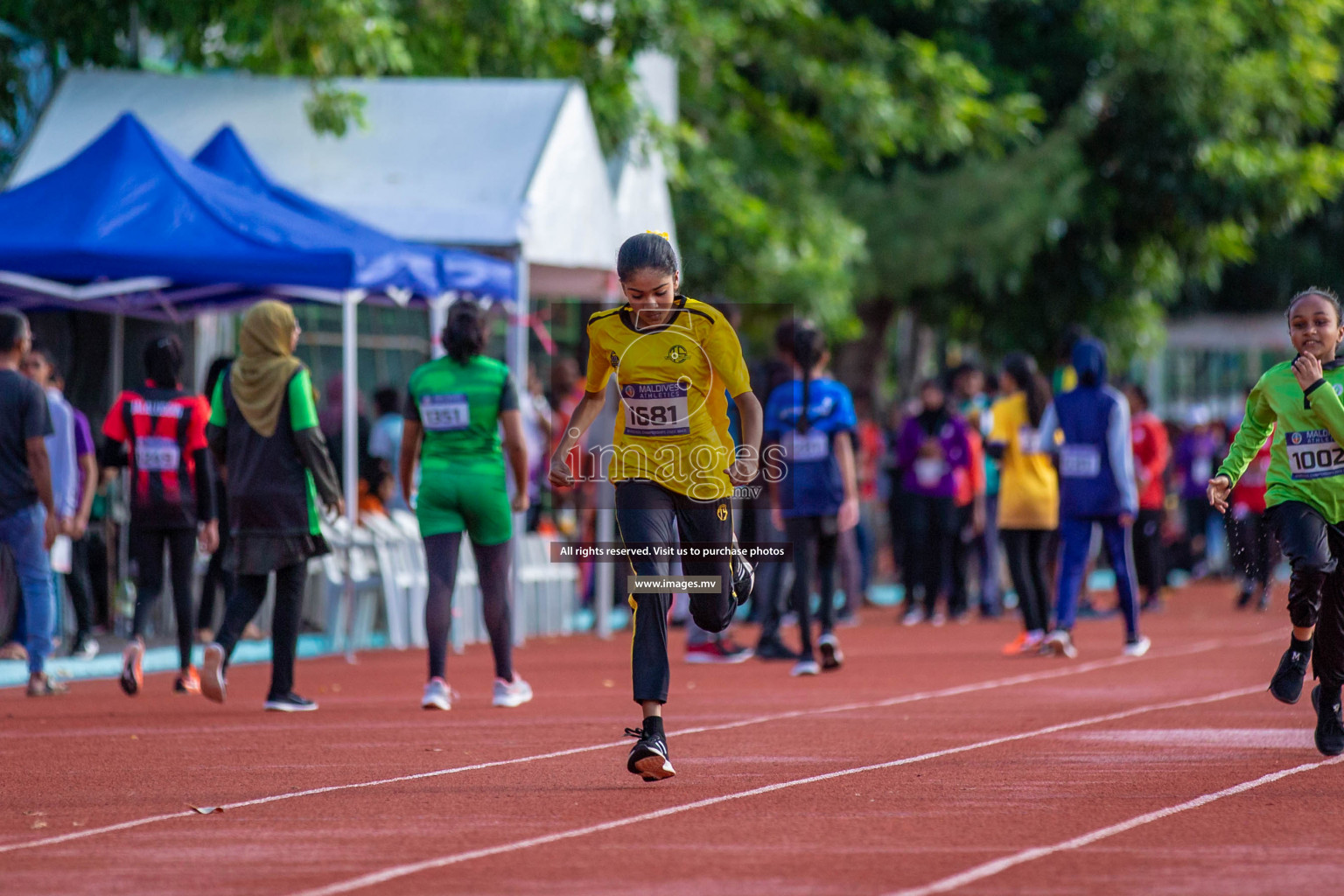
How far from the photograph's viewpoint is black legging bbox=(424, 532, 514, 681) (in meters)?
10.9

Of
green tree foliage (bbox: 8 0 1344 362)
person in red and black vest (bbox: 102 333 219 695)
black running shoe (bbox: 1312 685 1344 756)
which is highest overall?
green tree foliage (bbox: 8 0 1344 362)

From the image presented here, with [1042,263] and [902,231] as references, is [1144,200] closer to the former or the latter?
[1042,263]

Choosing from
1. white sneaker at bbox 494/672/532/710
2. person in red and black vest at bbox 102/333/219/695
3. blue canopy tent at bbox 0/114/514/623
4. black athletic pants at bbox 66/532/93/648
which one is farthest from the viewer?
black athletic pants at bbox 66/532/93/648

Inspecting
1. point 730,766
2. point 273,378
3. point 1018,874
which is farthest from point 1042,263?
point 1018,874

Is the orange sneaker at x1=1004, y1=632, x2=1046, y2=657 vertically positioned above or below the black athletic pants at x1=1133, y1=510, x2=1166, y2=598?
below

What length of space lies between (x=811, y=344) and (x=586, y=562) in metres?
7.06

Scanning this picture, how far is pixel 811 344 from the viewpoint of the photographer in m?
13.1

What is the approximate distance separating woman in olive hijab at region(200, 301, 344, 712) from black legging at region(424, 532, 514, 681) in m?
0.58

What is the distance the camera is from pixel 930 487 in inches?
748

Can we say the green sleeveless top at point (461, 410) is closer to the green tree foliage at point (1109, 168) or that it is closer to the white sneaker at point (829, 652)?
the white sneaker at point (829, 652)

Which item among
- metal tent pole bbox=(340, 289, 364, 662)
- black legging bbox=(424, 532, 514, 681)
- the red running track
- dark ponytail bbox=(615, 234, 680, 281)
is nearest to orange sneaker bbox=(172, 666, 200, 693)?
the red running track

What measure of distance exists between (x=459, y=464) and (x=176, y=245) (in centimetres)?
412

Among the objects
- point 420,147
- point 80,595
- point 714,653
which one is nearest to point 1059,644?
point 714,653

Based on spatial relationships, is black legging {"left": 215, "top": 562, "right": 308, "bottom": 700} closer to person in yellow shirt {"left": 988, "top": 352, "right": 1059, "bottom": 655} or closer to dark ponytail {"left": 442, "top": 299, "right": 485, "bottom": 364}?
dark ponytail {"left": 442, "top": 299, "right": 485, "bottom": 364}
